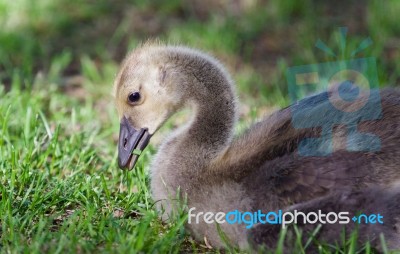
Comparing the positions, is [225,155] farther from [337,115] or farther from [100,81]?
[100,81]

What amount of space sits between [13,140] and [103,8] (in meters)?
3.25

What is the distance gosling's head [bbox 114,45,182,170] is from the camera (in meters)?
4.29

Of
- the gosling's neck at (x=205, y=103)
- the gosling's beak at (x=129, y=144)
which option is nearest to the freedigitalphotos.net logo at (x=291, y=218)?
the gosling's neck at (x=205, y=103)

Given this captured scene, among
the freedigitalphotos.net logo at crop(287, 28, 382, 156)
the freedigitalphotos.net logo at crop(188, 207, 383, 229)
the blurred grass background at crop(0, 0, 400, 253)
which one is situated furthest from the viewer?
the blurred grass background at crop(0, 0, 400, 253)

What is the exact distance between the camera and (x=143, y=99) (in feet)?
14.1

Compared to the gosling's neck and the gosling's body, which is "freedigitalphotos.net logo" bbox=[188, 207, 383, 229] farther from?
the gosling's neck

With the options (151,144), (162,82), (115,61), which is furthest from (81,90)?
(162,82)

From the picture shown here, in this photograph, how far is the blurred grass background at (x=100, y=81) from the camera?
3.86 meters

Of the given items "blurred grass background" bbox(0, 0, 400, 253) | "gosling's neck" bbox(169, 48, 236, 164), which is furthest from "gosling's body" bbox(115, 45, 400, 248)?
"blurred grass background" bbox(0, 0, 400, 253)

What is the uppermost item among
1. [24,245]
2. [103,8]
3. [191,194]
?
[103,8]

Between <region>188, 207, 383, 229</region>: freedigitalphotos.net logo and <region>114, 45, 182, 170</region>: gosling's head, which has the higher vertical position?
<region>114, 45, 182, 170</region>: gosling's head

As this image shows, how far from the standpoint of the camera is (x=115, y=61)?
7.01m

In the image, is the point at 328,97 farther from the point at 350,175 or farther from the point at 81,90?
the point at 81,90

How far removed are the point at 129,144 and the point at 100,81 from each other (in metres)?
2.41
